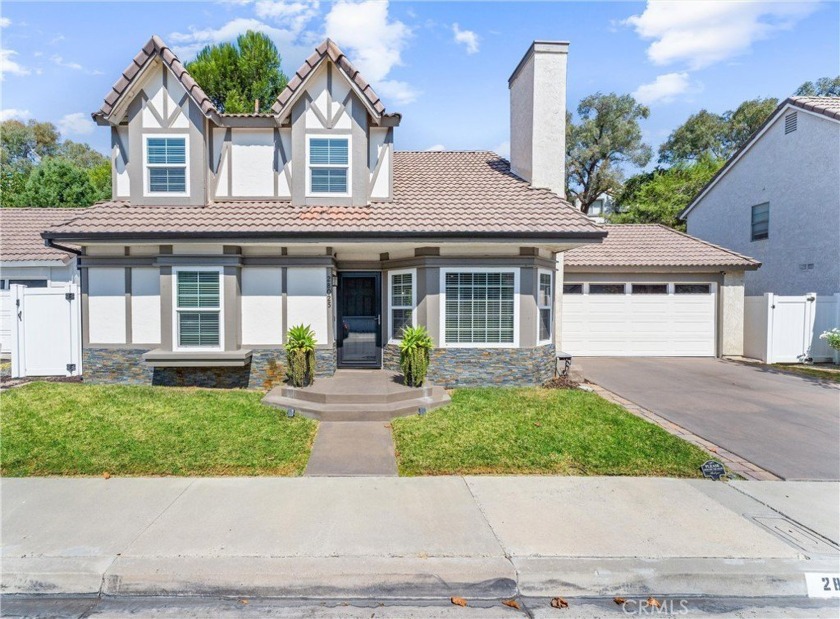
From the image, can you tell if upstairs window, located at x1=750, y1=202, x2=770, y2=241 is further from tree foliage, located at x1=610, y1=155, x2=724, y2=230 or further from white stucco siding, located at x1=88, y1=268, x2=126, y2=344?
white stucco siding, located at x1=88, y1=268, x2=126, y2=344


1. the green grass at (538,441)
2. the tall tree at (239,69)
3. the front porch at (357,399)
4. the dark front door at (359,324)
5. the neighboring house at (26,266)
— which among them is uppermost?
the tall tree at (239,69)

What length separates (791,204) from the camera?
1432cm

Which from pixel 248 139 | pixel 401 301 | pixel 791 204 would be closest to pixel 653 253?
pixel 791 204

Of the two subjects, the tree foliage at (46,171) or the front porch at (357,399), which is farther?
the tree foliage at (46,171)

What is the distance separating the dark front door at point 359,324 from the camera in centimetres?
991

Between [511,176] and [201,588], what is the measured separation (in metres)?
10.5

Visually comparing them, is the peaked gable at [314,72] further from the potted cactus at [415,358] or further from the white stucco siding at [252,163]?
the potted cactus at [415,358]

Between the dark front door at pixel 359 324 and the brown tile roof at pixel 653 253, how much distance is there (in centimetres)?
669

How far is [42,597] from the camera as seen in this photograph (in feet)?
11.0

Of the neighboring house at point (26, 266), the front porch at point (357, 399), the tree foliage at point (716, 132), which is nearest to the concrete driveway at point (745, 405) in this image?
the front porch at point (357, 399)

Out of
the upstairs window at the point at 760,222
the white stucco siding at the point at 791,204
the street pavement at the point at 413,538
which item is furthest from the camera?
the upstairs window at the point at 760,222

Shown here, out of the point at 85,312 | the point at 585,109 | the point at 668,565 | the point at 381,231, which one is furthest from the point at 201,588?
the point at 585,109

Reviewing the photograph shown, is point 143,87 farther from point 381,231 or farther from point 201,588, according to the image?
point 201,588

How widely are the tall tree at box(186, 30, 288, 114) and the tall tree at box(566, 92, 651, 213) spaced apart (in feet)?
76.3
